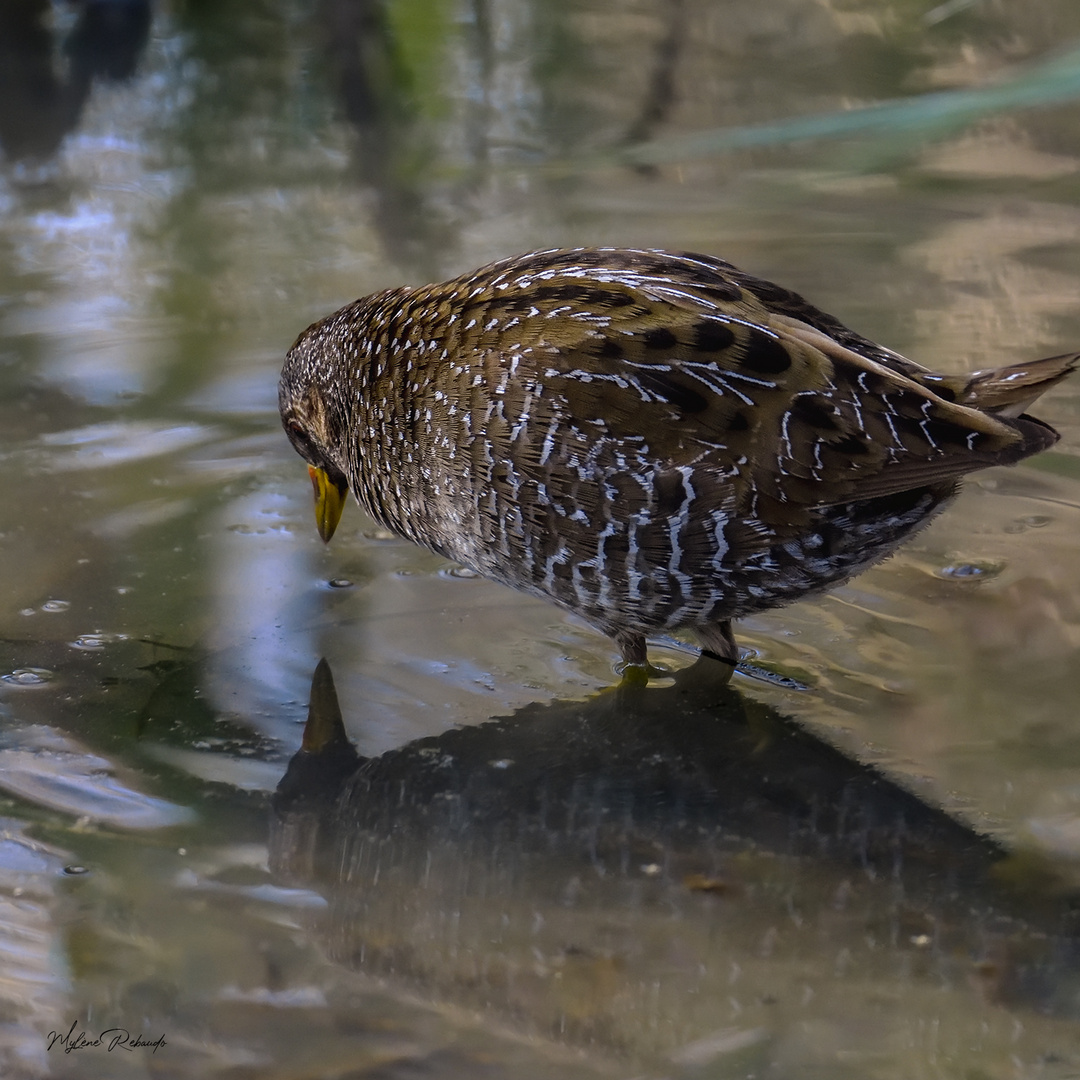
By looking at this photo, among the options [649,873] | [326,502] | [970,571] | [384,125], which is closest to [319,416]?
[326,502]

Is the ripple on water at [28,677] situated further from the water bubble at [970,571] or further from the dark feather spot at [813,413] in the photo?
the water bubble at [970,571]

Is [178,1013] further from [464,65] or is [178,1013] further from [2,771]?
[464,65]

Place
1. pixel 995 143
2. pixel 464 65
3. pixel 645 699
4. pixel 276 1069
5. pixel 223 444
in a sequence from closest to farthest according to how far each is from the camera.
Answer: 1. pixel 276 1069
2. pixel 645 699
3. pixel 223 444
4. pixel 995 143
5. pixel 464 65

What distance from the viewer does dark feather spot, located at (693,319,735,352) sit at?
2.73 m

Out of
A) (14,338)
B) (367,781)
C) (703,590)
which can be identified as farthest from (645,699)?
(14,338)

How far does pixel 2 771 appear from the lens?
9.54 feet

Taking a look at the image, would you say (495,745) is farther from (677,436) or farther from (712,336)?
(712,336)

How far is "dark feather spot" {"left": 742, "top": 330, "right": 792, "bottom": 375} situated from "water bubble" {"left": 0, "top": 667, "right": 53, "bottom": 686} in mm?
1825

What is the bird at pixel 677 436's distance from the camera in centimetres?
266

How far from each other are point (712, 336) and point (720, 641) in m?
0.84

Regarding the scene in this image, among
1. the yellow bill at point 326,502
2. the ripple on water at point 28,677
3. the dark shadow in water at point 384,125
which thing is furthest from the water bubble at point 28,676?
the dark shadow in water at point 384,125

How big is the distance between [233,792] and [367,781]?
0.29 metres

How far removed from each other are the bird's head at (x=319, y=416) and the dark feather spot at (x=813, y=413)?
1.30 meters

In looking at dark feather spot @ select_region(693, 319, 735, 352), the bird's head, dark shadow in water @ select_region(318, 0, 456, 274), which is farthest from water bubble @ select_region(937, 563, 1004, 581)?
dark shadow in water @ select_region(318, 0, 456, 274)
